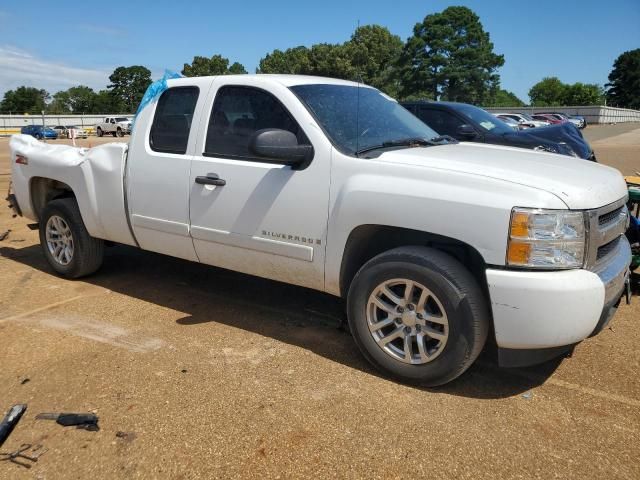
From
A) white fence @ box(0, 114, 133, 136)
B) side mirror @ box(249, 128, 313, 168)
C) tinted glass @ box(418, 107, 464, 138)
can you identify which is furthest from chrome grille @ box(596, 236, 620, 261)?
white fence @ box(0, 114, 133, 136)

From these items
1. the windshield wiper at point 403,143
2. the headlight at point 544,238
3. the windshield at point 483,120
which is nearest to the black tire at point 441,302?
the headlight at point 544,238

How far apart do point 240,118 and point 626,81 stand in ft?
380

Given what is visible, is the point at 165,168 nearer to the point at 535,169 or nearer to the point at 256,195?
the point at 256,195

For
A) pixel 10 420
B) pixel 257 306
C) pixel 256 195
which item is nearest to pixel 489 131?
pixel 257 306

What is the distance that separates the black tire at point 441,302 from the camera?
9.92ft

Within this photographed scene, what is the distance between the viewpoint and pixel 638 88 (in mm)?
98438

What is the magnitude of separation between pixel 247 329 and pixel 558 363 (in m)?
2.19

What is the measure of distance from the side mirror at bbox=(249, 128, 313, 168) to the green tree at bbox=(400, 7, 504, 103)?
223ft

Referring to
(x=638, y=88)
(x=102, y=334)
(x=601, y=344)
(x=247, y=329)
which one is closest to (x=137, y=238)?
(x=102, y=334)

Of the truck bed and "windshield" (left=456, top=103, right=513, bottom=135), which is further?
"windshield" (left=456, top=103, right=513, bottom=135)

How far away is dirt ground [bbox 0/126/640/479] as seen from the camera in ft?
8.47

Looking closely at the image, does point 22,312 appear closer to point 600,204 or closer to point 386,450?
point 386,450

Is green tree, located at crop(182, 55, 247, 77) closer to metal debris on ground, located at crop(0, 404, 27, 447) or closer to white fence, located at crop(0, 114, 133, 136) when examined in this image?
white fence, located at crop(0, 114, 133, 136)

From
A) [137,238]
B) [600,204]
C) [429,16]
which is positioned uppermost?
[429,16]
